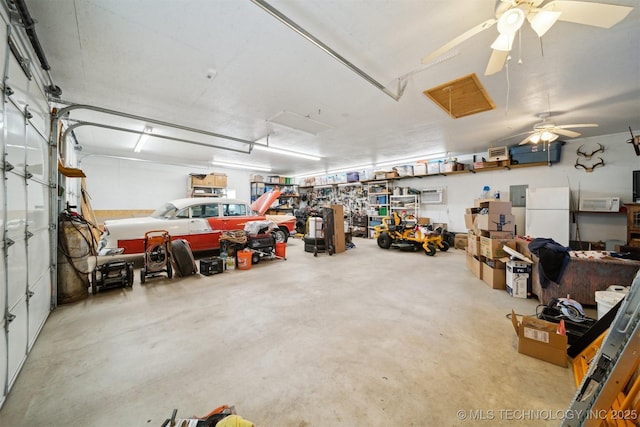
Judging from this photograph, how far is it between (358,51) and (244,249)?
4.28 meters

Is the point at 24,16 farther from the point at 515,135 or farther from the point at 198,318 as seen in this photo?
the point at 515,135

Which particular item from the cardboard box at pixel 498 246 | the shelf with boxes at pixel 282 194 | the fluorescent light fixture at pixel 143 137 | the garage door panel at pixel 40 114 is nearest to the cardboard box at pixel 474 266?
the cardboard box at pixel 498 246

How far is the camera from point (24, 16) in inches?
72.4

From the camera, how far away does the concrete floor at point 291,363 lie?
4.66ft

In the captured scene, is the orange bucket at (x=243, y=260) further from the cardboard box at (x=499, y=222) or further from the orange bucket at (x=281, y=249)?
the cardboard box at (x=499, y=222)

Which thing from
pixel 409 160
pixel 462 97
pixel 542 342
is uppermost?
pixel 409 160

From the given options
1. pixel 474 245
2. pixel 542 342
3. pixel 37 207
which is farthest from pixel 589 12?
pixel 37 207

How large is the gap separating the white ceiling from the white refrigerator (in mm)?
1564

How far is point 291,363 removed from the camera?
1847 mm

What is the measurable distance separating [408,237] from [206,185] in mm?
7227

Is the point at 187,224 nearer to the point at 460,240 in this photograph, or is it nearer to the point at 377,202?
the point at 377,202

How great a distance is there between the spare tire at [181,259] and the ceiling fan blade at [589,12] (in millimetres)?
5261

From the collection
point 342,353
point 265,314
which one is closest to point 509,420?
point 342,353

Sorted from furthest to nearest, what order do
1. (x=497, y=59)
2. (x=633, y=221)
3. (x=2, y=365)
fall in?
1. (x=633, y=221)
2. (x=497, y=59)
3. (x=2, y=365)
